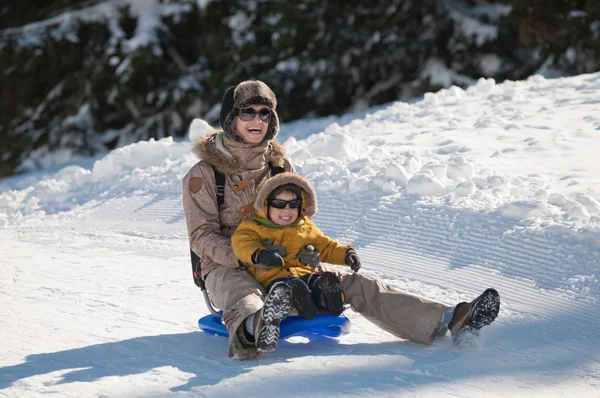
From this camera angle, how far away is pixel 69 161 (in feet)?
55.9

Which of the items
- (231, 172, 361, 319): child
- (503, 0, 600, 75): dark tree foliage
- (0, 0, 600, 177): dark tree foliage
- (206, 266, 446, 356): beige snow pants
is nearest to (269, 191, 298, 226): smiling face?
(231, 172, 361, 319): child

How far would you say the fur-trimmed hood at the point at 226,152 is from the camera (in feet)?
14.5

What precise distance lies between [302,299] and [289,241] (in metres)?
0.35

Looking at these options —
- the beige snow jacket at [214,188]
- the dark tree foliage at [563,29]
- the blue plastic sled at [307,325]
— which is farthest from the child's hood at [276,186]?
the dark tree foliage at [563,29]

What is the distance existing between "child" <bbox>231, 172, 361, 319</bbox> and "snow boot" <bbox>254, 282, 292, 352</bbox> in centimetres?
25

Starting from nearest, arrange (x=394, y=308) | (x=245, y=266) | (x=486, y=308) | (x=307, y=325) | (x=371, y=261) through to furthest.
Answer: (x=486, y=308)
(x=307, y=325)
(x=394, y=308)
(x=245, y=266)
(x=371, y=261)

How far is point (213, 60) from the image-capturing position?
→ 56.2 feet

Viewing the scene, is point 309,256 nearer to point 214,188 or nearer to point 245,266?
point 245,266

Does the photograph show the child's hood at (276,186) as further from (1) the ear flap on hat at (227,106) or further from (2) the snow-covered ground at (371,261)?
(2) the snow-covered ground at (371,261)

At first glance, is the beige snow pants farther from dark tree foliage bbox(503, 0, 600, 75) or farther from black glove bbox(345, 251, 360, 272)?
dark tree foliage bbox(503, 0, 600, 75)

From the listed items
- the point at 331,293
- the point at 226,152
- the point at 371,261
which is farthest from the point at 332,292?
the point at 371,261

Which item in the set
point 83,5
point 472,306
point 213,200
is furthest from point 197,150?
point 83,5

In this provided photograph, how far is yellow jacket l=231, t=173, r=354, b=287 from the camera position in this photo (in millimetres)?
4102

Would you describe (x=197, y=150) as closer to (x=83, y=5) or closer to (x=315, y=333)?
(x=315, y=333)
